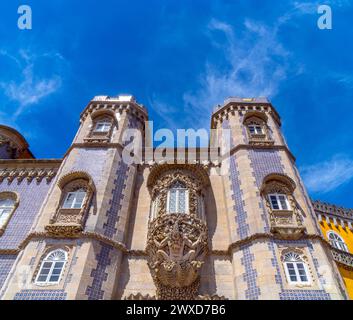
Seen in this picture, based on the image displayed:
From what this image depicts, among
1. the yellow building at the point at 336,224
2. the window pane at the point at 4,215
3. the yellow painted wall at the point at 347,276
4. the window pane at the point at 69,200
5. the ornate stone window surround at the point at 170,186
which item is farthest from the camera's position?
the yellow building at the point at 336,224

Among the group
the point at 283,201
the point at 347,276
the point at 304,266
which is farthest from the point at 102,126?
the point at 347,276

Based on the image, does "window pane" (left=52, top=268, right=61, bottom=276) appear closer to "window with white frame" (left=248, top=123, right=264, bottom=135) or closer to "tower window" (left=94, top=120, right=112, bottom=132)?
"tower window" (left=94, top=120, right=112, bottom=132)

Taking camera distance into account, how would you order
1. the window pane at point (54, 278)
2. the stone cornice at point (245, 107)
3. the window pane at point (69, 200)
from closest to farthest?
the window pane at point (54, 278)
the window pane at point (69, 200)
the stone cornice at point (245, 107)

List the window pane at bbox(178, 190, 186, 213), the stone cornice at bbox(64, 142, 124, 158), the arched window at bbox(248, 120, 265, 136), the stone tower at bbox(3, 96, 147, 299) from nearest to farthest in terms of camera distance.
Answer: the stone tower at bbox(3, 96, 147, 299) → the window pane at bbox(178, 190, 186, 213) → the stone cornice at bbox(64, 142, 124, 158) → the arched window at bbox(248, 120, 265, 136)

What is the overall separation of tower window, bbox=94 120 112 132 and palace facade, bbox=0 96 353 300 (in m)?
0.08

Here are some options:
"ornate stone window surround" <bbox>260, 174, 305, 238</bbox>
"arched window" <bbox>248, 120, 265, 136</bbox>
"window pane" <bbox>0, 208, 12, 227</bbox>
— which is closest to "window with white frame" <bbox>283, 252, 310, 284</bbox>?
"ornate stone window surround" <bbox>260, 174, 305, 238</bbox>

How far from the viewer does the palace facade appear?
1317cm

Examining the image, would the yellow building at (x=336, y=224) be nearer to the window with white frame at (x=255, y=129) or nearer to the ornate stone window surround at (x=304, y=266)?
the window with white frame at (x=255, y=129)

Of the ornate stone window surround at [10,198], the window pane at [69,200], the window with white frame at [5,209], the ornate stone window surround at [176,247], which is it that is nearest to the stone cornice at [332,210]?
the ornate stone window surround at [176,247]

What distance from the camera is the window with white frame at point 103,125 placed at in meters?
21.1

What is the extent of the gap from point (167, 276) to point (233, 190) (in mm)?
6372

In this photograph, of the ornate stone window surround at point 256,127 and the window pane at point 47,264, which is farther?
the ornate stone window surround at point 256,127

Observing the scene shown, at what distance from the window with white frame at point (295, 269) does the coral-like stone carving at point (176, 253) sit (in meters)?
3.77
